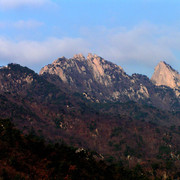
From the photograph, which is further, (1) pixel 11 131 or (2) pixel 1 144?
(1) pixel 11 131

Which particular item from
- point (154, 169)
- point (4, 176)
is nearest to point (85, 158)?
point (4, 176)

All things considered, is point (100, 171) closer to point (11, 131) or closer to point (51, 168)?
point (51, 168)

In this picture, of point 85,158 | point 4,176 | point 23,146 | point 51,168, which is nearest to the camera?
point 4,176

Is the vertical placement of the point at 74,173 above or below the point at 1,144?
below

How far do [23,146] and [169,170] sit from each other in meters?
146

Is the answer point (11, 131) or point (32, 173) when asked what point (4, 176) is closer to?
point (32, 173)

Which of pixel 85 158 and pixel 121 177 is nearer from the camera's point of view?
pixel 121 177

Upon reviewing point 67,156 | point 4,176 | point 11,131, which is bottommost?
point 4,176

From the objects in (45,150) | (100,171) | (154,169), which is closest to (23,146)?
(45,150)

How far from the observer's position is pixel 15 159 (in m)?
54.2

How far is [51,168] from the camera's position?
56312 millimetres

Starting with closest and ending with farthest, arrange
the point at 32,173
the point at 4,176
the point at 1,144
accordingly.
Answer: the point at 4,176, the point at 32,173, the point at 1,144

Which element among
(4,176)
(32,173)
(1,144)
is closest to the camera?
(4,176)

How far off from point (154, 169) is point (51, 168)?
144 meters
